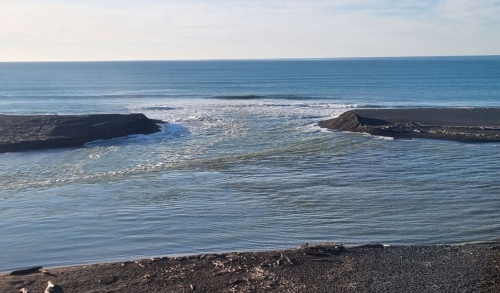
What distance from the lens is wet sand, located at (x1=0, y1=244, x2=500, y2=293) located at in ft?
44.8

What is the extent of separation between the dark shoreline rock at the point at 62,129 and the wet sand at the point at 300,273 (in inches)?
882

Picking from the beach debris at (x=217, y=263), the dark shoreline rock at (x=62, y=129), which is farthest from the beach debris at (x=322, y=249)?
the dark shoreline rock at (x=62, y=129)

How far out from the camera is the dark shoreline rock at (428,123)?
124 feet

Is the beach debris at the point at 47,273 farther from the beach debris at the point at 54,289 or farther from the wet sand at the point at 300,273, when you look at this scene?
the beach debris at the point at 54,289

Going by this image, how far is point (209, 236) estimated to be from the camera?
18.1 m

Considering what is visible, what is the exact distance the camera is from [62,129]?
39.8 metres

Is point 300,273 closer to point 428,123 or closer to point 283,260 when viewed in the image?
point 283,260

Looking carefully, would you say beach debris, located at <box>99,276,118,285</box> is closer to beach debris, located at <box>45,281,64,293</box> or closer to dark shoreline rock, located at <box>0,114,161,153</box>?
beach debris, located at <box>45,281,64,293</box>

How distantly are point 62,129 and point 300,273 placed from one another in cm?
2874

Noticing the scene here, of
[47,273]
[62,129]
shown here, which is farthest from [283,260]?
[62,129]

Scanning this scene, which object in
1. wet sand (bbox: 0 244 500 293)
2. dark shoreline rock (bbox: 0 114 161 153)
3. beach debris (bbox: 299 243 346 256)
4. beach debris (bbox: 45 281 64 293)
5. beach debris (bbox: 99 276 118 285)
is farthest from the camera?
dark shoreline rock (bbox: 0 114 161 153)

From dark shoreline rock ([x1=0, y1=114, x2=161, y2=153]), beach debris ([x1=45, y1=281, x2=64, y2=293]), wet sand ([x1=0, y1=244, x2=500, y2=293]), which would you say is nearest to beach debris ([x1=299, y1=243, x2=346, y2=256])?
wet sand ([x1=0, y1=244, x2=500, y2=293])

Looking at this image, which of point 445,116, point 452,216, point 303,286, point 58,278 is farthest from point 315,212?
point 445,116

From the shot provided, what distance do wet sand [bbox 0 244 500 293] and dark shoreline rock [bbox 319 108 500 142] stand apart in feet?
72.9
